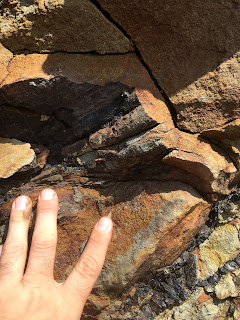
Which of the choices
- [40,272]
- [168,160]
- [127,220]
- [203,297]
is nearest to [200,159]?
[168,160]

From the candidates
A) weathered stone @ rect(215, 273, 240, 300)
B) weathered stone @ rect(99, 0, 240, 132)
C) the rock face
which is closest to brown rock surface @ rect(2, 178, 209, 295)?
the rock face

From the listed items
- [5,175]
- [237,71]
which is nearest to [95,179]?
[5,175]

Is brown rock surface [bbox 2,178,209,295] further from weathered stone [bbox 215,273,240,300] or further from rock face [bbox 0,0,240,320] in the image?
weathered stone [bbox 215,273,240,300]

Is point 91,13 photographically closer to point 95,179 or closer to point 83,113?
point 83,113

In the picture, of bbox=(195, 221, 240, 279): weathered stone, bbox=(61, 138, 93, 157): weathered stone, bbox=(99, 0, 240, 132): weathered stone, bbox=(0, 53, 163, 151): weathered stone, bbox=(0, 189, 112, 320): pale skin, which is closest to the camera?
bbox=(0, 189, 112, 320): pale skin

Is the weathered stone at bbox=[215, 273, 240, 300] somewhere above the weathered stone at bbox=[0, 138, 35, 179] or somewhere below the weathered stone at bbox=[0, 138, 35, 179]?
below

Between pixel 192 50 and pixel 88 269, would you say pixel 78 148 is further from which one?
pixel 192 50

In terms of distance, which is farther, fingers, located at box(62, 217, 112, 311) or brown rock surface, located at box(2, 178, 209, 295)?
brown rock surface, located at box(2, 178, 209, 295)

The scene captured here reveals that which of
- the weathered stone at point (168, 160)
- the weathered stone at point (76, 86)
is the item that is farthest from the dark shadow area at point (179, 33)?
the weathered stone at point (168, 160)
